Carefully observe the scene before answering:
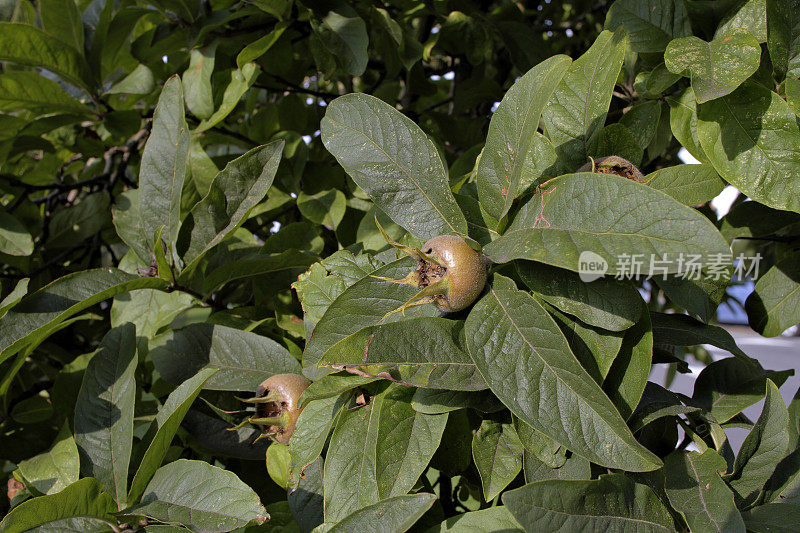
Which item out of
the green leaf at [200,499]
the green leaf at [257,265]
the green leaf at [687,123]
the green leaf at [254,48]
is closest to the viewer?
the green leaf at [200,499]

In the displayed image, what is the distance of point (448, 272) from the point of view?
722 millimetres

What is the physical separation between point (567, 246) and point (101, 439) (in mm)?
887

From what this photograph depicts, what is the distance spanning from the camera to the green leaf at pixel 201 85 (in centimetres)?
136

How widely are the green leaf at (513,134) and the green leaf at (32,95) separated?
1.16 metres

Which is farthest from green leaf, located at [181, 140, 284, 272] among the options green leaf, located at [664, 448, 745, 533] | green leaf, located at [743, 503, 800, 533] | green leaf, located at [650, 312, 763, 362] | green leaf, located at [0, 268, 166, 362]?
green leaf, located at [743, 503, 800, 533]

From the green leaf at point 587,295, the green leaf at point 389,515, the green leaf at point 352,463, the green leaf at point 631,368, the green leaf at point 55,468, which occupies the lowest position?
the green leaf at point 55,468

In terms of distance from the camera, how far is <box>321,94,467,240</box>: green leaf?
82 cm

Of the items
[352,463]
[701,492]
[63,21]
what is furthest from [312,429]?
[63,21]

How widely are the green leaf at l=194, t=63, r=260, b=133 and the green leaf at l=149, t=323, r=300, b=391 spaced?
1.61 feet

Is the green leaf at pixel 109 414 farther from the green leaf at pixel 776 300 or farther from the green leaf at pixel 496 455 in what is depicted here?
the green leaf at pixel 776 300

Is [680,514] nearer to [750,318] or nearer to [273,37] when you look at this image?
[750,318]

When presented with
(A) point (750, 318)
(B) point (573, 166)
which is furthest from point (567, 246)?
(A) point (750, 318)

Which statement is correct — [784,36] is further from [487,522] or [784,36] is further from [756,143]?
[487,522]

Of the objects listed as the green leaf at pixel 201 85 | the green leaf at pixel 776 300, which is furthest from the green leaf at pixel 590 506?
the green leaf at pixel 201 85
